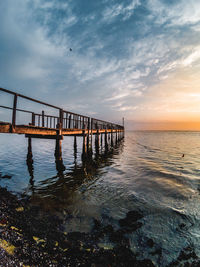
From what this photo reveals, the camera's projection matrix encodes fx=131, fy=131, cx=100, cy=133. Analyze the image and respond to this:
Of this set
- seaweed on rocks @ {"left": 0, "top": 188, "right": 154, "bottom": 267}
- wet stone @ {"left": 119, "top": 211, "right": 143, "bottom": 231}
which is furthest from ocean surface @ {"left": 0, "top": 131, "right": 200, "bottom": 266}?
seaweed on rocks @ {"left": 0, "top": 188, "right": 154, "bottom": 267}

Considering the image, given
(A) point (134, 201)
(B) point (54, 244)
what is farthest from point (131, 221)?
(B) point (54, 244)

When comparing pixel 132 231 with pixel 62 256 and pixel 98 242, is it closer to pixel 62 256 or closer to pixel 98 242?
pixel 98 242

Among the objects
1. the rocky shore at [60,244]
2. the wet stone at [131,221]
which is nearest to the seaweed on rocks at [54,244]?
the rocky shore at [60,244]

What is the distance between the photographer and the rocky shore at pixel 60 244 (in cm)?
243

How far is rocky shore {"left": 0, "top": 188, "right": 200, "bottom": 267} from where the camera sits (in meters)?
2.43

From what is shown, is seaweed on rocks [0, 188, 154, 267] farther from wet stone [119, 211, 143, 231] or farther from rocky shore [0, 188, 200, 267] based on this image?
wet stone [119, 211, 143, 231]

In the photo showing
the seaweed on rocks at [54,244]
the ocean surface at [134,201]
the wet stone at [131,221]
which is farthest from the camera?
the wet stone at [131,221]

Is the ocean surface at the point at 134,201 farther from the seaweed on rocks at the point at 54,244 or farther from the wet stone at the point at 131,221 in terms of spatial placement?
the seaweed on rocks at the point at 54,244

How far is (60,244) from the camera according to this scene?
9.65ft

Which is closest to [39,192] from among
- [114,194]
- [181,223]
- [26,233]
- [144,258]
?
[26,233]

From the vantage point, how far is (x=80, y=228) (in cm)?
362

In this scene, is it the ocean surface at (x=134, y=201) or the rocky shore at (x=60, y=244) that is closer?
the rocky shore at (x=60, y=244)

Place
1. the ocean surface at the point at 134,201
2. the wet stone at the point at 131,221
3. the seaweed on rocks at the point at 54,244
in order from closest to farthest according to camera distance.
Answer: the seaweed on rocks at the point at 54,244, the ocean surface at the point at 134,201, the wet stone at the point at 131,221

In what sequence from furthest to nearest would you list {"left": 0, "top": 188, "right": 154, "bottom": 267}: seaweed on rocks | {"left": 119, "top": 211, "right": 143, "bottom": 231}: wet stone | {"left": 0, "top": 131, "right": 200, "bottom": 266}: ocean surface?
1. {"left": 119, "top": 211, "right": 143, "bottom": 231}: wet stone
2. {"left": 0, "top": 131, "right": 200, "bottom": 266}: ocean surface
3. {"left": 0, "top": 188, "right": 154, "bottom": 267}: seaweed on rocks
